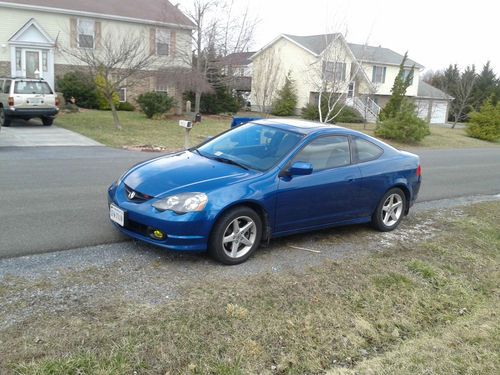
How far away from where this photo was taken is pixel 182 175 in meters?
4.96

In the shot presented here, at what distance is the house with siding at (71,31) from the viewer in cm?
2541

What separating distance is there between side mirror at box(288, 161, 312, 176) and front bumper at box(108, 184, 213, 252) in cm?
113

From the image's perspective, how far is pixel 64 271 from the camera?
4383 mm

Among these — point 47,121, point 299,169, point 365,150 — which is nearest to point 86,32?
point 47,121

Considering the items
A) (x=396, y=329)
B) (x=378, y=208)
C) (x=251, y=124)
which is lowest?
(x=396, y=329)

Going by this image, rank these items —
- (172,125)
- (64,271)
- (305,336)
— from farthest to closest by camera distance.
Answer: (172,125), (64,271), (305,336)

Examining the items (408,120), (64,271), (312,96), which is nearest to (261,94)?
(312,96)

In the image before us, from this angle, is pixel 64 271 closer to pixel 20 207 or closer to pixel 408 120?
pixel 20 207

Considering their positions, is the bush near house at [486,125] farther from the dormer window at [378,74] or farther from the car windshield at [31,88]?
the car windshield at [31,88]

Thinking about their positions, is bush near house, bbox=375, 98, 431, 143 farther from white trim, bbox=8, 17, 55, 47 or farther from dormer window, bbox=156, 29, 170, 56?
white trim, bbox=8, 17, 55, 47

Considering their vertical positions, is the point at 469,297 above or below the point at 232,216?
below

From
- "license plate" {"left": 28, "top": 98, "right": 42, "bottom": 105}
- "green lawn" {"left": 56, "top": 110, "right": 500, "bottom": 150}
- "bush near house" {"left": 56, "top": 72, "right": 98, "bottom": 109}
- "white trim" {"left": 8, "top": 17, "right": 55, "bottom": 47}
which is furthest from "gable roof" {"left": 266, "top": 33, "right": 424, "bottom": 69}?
"license plate" {"left": 28, "top": 98, "right": 42, "bottom": 105}

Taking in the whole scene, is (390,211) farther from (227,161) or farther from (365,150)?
(227,161)

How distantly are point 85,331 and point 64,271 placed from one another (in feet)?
3.96
